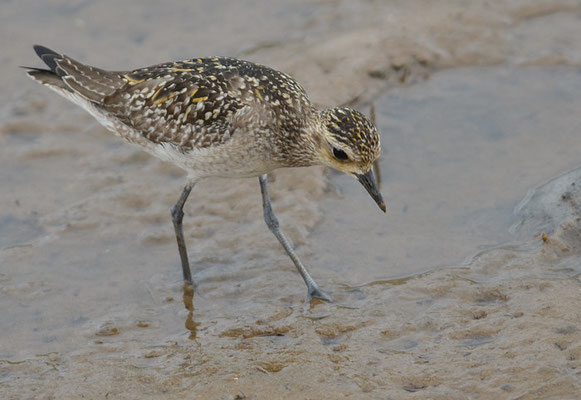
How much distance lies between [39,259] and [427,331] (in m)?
4.49

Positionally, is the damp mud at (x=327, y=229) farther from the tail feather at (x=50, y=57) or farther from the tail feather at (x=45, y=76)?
the tail feather at (x=50, y=57)

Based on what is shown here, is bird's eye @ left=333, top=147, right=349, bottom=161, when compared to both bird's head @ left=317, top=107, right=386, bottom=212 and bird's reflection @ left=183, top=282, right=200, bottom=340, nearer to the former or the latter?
bird's head @ left=317, top=107, right=386, bottom=212

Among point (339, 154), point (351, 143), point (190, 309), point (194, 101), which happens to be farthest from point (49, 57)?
point (351, 143)

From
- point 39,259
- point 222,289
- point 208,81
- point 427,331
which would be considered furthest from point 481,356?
point 39,259

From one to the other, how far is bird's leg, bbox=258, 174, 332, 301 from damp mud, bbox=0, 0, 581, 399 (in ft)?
0.53

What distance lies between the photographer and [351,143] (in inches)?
332

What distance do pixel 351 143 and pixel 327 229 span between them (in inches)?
74.9

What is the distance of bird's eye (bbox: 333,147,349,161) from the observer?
855 cm

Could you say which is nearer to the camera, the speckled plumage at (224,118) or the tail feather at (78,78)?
the speckled plumage at (224,118)

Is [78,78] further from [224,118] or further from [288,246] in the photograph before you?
[288,246]

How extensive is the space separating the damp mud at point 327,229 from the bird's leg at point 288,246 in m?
0.16

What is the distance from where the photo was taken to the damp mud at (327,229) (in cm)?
794

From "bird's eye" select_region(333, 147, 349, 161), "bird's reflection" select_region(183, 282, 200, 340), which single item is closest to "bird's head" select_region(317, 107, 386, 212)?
"bird's eye" select_region(333, 147, 349, 161)

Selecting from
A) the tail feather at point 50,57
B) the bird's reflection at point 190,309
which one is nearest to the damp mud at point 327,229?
the bird's reflection at point 190,309
